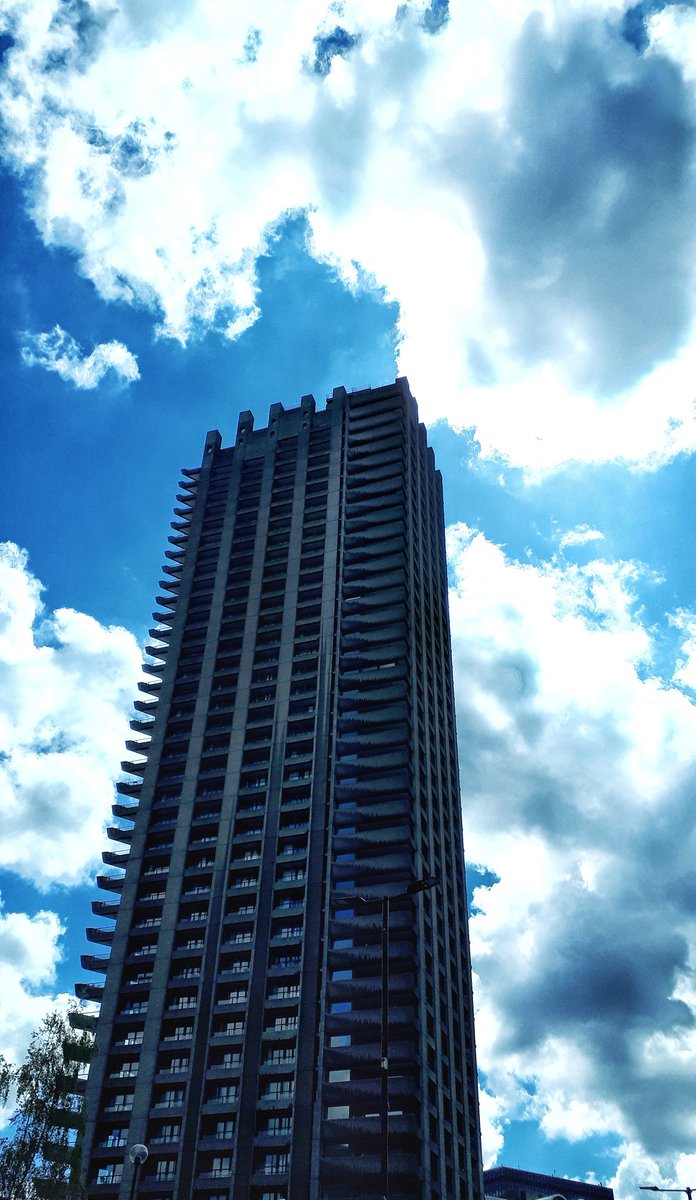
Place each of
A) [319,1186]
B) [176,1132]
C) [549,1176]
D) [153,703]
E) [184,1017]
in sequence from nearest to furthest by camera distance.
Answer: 1. [319,1186]
2. [176,1132]
3. [184,1017]
4. [153,703]
5. [549,1176]

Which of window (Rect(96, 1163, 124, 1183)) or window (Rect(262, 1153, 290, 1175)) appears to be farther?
window (Rect(96, 1163, 124, 1183))

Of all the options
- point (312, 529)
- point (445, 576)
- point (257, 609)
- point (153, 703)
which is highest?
point (445, 576)

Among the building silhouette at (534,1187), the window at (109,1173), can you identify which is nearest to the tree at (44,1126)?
the window at (109,1173)

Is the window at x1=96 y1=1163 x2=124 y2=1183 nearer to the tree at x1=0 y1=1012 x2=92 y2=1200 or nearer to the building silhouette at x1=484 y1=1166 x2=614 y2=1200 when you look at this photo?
the tree at x1=0 y1=1012 x2=92 y2=1200

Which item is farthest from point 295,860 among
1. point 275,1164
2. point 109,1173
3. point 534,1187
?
point 534,1187

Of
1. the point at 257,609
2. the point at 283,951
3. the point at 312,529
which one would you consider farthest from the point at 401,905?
the point at 312,529

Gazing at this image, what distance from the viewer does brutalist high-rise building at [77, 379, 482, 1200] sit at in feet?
222

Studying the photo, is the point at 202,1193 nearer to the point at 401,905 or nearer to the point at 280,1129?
the point at 280,1129

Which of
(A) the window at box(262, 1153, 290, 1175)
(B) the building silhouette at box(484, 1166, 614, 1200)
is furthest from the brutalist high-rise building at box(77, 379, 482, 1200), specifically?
(B) the building silhouette at box(484, 1166, 614, 1200)

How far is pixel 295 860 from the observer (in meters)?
79.1

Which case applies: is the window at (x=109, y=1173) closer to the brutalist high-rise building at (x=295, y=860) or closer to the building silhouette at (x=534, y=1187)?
the brutalist high-rise building at (x=295, y=860)

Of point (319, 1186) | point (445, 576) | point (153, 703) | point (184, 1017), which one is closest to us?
point (319, 1186)

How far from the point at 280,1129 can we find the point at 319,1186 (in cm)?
481

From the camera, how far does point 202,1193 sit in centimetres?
6612
